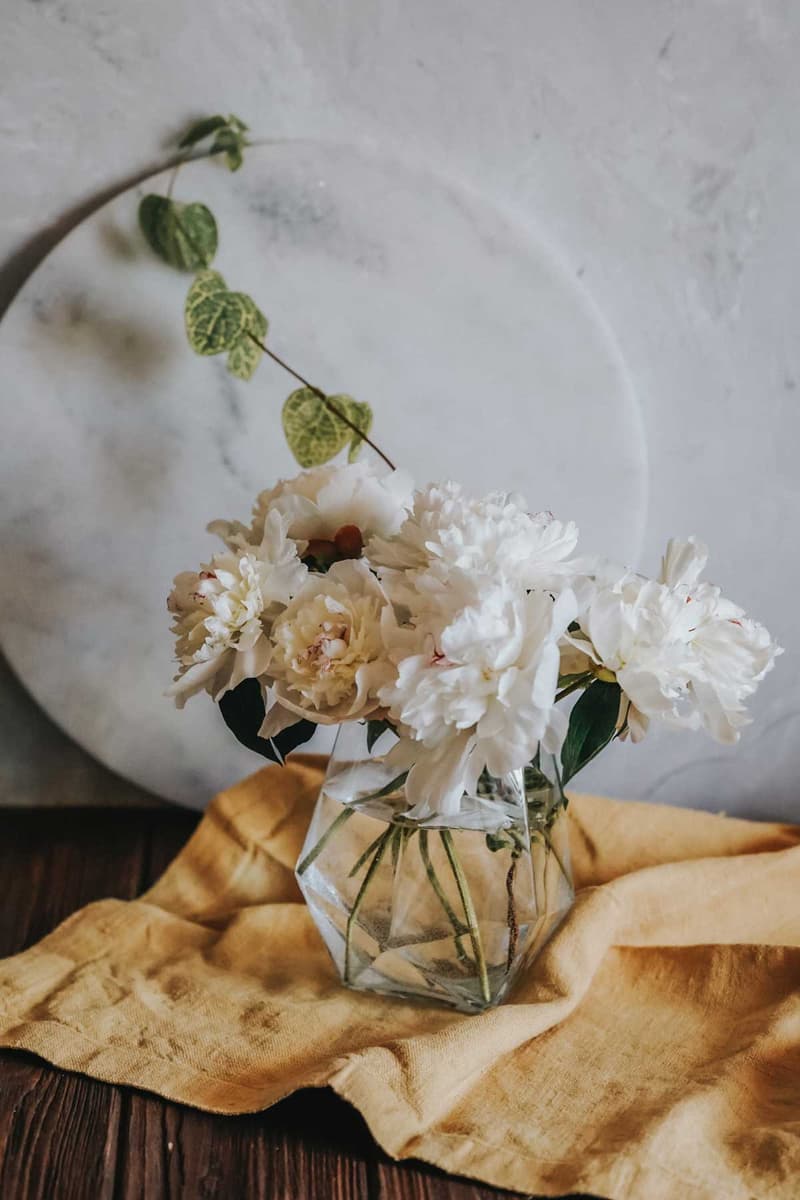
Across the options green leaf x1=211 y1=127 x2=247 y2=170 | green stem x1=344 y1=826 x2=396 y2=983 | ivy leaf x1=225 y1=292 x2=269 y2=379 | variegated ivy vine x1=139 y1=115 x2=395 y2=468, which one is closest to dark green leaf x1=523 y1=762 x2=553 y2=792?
green stem x1=344 y1=826 x2=396 y2=983

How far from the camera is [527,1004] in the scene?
83cm

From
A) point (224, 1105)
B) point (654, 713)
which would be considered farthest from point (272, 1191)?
point (654, 713)

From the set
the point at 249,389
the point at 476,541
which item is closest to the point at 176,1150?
the point at 476,541

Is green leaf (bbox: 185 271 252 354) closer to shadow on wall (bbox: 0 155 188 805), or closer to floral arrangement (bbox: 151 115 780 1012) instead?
floral arrangement (bbox: 151 115 780 1012)

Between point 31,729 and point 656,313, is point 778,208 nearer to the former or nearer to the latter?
point 656,313

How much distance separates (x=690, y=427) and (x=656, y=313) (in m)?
0.12

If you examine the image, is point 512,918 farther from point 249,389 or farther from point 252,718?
point 249,389

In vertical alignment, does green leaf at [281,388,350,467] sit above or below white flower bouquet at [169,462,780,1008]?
above

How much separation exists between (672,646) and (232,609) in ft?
0.90

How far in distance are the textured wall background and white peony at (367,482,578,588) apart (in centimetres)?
43

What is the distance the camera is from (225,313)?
3.41 ft

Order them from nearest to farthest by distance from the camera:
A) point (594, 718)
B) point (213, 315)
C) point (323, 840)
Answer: point (594, 718), point (323, 840), point (213, 315)

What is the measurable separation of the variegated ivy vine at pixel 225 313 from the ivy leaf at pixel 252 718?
311 mm

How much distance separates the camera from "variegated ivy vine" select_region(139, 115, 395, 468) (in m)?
1.04
